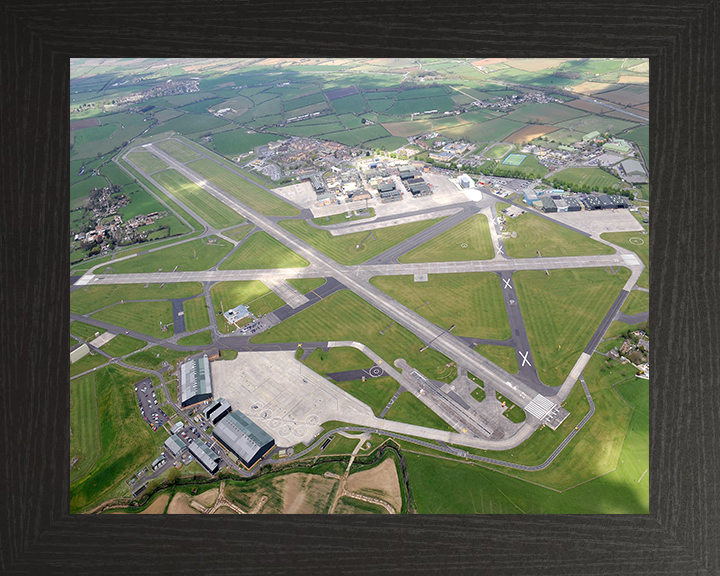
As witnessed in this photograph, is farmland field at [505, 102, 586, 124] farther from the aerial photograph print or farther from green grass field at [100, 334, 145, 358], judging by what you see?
green grass field at [100, 334, 145, 358]

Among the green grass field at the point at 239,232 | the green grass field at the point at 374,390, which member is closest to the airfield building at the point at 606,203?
the green grass field at the point at 374,390

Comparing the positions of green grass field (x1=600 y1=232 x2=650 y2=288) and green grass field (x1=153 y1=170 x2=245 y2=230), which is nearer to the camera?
green grass field (x1=600 y1=232 x2=650 y2=288)

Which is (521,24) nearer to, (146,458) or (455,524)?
(455,524)

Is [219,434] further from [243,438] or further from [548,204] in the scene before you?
[548,204]

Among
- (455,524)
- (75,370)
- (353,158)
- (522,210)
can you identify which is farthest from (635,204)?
(75,370)

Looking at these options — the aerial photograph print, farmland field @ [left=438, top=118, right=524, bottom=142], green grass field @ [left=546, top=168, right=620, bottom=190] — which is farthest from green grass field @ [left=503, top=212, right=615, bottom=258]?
farmland field @ [left=438, top=118, right=524, bottom=142]
